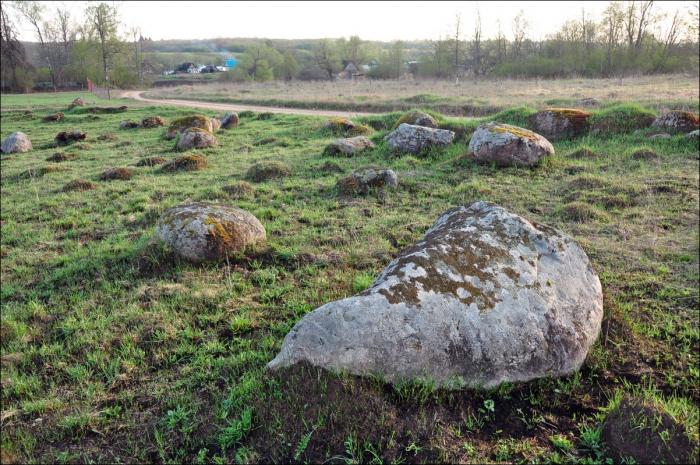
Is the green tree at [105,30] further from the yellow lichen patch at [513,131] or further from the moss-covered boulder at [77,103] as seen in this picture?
the yellow lichen patch at [513,131]

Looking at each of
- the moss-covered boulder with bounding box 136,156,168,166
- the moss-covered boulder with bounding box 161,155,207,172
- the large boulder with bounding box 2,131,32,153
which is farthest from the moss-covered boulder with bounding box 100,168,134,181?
the large boulder with bounding box 2,131,32,153

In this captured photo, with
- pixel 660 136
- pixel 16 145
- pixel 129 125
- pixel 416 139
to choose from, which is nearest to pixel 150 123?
pixel 129 125

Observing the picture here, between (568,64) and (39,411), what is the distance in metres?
58.5

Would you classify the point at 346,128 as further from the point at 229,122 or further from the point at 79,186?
the point at 79,186

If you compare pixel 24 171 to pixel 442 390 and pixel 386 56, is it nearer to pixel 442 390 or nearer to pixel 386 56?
pixel 442 390

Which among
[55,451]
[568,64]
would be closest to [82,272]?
[55,451]

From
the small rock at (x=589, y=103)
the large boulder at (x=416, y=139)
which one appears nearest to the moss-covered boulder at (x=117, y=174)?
the large boulder at (x=416, y=139)

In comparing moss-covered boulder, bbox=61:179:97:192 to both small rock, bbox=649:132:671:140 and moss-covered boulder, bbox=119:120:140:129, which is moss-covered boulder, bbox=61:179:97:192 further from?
small rock, bbox=649:132:671:140

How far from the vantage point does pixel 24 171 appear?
1445cm

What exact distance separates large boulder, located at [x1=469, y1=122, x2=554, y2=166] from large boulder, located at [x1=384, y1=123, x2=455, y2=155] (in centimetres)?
187

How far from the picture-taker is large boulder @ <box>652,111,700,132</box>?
511 inches

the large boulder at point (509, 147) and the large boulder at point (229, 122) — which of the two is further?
the large boulder at point (229, 122)

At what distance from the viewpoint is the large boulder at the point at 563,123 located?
46.3ft

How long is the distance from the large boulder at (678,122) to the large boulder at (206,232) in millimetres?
12893
